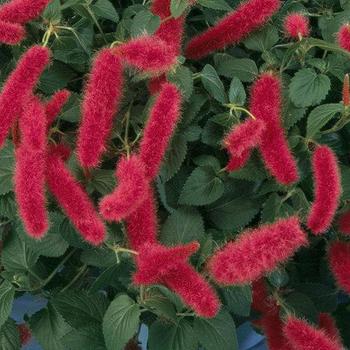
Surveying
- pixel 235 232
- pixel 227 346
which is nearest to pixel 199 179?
pixel 235 232

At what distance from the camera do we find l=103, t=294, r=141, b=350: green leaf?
68 cm

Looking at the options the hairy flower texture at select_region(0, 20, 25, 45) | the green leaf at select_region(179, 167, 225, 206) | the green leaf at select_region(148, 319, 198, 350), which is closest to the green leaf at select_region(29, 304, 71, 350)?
the green leaf at select_region(148, 319, 198, 350)

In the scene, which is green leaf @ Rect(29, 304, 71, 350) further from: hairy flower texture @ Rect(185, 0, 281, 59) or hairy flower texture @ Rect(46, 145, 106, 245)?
hairy flower texture @ Rect(185, 0, 281, 59)

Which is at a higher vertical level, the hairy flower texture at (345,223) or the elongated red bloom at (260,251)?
the elongated red bloom at (260,251)

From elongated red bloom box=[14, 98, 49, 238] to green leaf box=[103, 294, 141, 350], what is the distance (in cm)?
16

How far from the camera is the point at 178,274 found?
23.6 inches

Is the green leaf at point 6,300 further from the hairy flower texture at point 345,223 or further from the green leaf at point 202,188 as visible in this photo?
the hairy flower texture at point 345,223

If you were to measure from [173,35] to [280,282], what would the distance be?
340 mm

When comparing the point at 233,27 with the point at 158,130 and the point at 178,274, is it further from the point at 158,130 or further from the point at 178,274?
the point at 178,274

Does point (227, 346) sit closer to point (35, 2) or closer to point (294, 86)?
point (294, 86)

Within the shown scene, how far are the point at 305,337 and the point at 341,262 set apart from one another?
0.12 metres

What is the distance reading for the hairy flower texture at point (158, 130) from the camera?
606mm

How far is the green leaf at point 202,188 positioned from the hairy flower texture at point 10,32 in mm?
254

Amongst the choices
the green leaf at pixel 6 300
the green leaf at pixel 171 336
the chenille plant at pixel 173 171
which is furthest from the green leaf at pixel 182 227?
the green leaf at pixel 6 300
